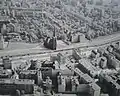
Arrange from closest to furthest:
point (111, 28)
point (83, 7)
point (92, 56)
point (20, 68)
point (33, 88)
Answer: point (33, 88) → point (20, 68) → point (92, 56) → point (111, 28) → point (83, 7)

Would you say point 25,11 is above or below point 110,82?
above

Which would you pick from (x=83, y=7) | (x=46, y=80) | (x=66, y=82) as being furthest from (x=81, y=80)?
(x=83, y=7)

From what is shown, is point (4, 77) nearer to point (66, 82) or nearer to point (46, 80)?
point (46, 80)

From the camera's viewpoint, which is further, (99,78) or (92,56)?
(92,56)

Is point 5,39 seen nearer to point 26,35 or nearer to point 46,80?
point 26,35

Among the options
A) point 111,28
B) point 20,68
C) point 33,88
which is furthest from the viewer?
point 111,28

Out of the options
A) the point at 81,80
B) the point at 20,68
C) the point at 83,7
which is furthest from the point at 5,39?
the point at 83,7
